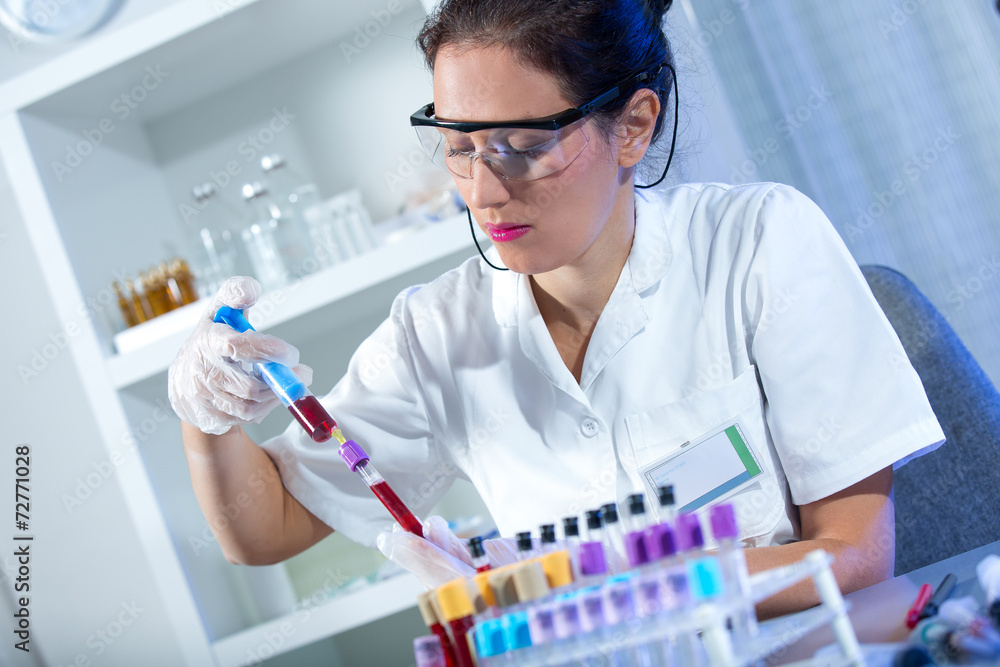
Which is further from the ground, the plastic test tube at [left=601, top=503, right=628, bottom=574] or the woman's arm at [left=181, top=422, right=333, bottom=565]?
the woman's arm at [left=181, top=422, right=333, bottom=565]

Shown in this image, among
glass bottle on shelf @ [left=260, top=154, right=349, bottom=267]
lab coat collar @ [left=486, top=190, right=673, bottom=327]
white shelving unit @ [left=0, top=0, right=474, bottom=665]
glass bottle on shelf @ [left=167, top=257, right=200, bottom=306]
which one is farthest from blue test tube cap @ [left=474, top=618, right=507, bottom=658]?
glass bottle on shelf @ [left=167, top=257, right=200, bottom=306]

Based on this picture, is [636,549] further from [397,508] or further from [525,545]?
[397,508]

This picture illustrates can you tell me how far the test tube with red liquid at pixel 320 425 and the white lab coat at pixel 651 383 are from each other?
28 cm

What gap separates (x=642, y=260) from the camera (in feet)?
3.63

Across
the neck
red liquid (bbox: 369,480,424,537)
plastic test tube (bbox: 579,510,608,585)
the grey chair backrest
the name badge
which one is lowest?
the grey chair backrest

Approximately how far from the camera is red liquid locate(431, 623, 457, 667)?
0.56m

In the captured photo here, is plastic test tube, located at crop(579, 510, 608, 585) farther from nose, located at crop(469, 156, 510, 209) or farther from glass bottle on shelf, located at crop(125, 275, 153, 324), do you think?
glass bottle on shelf, located at crop(125, 275, 153, 324)

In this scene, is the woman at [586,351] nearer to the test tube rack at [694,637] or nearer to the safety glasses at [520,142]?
the safety glasses at [520,142]

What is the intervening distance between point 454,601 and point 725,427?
57 centimetres

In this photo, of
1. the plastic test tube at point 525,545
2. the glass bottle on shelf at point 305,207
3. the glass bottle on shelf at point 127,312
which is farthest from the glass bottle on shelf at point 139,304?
the plastic test tube at point 525,545

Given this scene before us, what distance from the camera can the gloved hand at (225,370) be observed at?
936 mm

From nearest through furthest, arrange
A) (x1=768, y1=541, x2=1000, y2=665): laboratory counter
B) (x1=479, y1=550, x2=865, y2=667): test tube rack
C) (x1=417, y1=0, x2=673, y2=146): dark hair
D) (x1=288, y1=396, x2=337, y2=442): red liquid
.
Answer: (x1=479, y1=550, x2=865, y2=667): test tube rack
(x1=768, y1=541, x2=1000, y2=665): laboratory counter
(x1=288, y1=396, x2=337, y2=442): red liquid
(x1=417, y1=0, x2=673, y2=146): dark hair

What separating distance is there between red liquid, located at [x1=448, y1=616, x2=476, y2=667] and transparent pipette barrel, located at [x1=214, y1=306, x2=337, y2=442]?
346 mm

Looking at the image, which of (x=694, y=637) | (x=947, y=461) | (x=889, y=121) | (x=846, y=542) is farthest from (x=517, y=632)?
(x=889, y=121)
